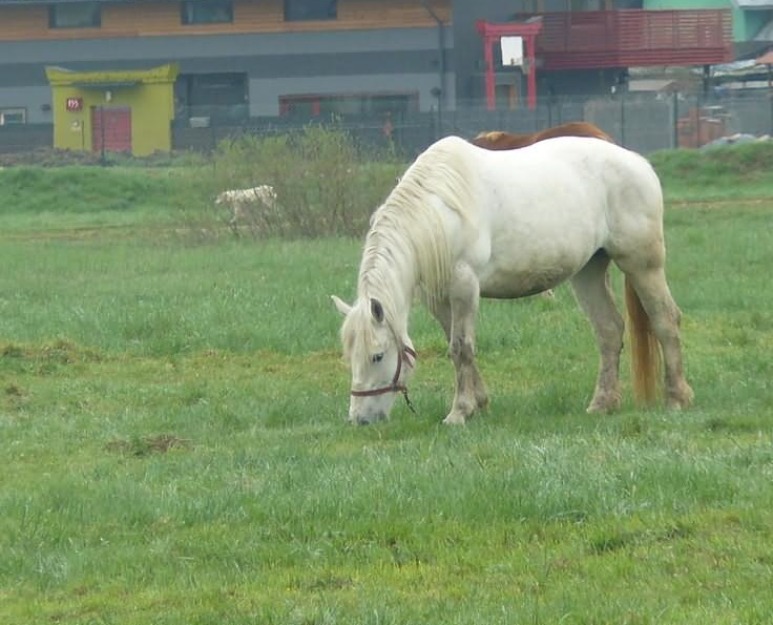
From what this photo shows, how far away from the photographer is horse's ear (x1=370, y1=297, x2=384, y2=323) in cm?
1017

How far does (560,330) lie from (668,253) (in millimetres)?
7166

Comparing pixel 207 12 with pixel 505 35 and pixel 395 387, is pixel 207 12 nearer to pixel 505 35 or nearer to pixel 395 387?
pixel 505 35

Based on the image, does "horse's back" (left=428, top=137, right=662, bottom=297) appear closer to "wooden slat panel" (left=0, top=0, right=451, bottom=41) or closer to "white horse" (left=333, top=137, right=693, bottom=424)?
"white horse" (left=333, top=137, right=693, bottom=424)

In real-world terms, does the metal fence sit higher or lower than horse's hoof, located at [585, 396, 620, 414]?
higher

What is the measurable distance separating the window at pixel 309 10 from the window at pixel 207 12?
216 cm

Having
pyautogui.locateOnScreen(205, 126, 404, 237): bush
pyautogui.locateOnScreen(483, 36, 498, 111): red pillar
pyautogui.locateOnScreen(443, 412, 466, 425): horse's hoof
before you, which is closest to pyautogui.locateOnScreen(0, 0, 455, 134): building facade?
pyautogui.locateOnScreen(483, 36, 498, 111): red pillar

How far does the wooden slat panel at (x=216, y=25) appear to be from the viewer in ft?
192

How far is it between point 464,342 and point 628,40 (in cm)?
5009

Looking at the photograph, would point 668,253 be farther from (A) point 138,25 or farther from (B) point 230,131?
(A) point 138,25

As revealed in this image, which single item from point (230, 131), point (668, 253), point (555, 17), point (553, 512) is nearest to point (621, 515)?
point (553, 512)

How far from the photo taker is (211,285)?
20.0 m

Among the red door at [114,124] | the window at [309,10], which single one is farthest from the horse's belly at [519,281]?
the window at [309,10]

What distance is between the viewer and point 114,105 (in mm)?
58812

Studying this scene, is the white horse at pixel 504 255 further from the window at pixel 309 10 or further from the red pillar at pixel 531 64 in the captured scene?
the window at pixel 309 10
